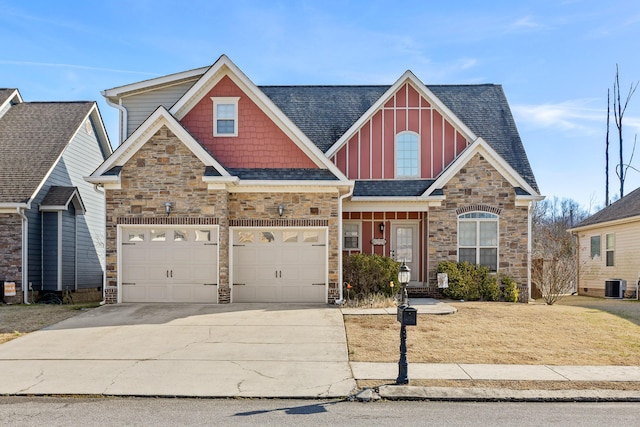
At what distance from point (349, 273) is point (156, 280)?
18.2 feet

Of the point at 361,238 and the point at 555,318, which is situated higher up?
the point at 361,238

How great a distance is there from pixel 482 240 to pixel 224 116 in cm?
922

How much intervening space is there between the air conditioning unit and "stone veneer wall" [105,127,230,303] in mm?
16392

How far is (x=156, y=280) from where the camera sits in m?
16.1

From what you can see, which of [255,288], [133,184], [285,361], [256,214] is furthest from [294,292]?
[285,361]

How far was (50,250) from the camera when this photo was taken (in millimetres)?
20078

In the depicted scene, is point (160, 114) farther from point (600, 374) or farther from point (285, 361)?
point (600, 374)

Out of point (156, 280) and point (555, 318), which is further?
point (156, 280)

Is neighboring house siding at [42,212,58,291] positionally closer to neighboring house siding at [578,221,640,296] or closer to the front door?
the front door

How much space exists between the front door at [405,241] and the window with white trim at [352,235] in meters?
1.29

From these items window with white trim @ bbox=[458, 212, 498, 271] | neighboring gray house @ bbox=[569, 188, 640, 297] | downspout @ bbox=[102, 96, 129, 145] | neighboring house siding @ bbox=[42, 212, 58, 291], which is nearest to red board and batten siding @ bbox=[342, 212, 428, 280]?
window with white trim @ bbox=[458, 212, 498, 271]

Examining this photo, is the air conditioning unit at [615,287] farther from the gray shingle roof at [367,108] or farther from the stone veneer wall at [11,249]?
the stone veneer wall at [11,249]

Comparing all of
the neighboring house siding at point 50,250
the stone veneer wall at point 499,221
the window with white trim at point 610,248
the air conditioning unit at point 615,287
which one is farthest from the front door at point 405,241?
the neighboring house siding at point 50,250

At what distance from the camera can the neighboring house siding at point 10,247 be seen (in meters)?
18.3
